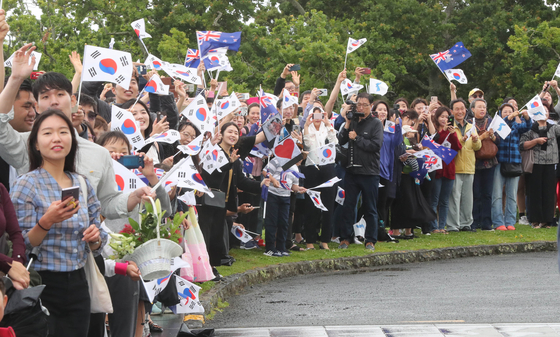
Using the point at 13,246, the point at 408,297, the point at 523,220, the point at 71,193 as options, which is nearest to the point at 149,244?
the point at 71,193

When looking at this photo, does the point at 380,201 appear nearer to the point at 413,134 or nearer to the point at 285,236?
the point at 413,134

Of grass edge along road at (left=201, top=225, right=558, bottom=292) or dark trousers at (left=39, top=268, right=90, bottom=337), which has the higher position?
dark trousers at (left=39, top=268, right=90, bottom=337)

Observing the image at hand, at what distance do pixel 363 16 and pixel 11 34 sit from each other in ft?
55.2

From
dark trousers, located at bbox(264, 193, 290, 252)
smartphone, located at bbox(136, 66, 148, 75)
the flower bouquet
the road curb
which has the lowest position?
the road curb

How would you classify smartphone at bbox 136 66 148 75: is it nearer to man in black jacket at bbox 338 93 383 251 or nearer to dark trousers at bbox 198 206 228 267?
dark trousers at bbox 198 206 228 267

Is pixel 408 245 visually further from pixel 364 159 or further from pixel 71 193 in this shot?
pixel 71 193

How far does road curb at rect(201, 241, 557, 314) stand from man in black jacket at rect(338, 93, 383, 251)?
0.58 meters

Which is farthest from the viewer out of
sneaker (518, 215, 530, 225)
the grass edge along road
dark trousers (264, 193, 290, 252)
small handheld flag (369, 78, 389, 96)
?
sneaker (518, 215, 530, 225)

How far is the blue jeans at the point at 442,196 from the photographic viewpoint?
13969 millimetres

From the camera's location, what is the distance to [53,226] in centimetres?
436

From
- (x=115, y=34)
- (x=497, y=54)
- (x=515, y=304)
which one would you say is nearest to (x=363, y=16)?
(x=497, y=54)

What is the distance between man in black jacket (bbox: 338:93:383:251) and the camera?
1180cm

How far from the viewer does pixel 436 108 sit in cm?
1427

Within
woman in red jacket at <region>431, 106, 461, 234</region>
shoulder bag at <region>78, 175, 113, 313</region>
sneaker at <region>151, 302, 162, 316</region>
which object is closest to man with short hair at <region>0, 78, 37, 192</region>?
shoulder bag at <region>78, 175, 113, 313</region>
